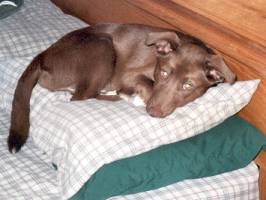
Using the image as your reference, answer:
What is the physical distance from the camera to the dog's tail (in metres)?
2.22

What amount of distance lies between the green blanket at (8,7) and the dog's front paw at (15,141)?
1.17m

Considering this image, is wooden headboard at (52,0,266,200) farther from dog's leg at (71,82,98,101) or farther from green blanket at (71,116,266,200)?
dog's leg at (71,82,98,101)

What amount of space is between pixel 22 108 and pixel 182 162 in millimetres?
797

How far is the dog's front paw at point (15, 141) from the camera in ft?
7.23

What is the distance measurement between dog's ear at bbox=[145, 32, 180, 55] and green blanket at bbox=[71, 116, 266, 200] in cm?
44

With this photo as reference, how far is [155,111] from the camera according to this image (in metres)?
2.12

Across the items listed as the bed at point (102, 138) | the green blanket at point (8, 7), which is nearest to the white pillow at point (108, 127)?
the bed at point (102, 138)

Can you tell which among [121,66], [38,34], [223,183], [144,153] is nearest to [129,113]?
[144,153]

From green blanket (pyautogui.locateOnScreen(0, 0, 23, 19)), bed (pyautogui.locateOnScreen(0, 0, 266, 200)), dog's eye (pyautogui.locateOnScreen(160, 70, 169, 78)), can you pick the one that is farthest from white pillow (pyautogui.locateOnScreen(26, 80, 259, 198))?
green blanket (pyautogui.locateOnScreen(0, 0, 23, 19))

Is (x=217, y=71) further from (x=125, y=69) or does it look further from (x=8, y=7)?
(x=8, y=7)

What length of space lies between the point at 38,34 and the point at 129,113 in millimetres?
1129

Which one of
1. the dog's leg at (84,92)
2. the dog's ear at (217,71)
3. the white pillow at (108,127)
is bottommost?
the dog's leg at (84,92)

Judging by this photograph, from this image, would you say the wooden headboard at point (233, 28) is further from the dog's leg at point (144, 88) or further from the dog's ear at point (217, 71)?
the dog's leg at point (144, 88)

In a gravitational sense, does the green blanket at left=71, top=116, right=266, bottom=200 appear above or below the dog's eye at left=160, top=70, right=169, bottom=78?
below
